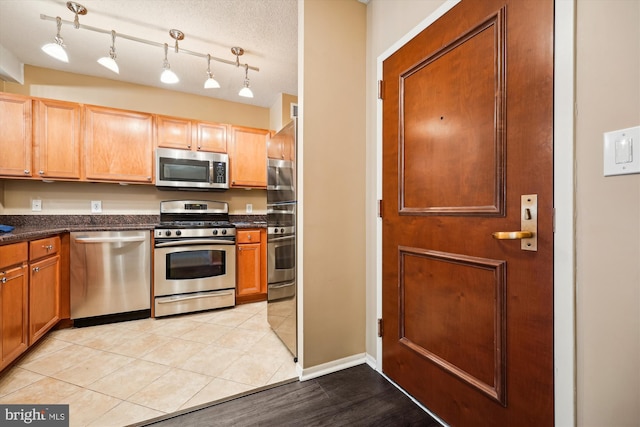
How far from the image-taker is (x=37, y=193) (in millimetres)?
2824

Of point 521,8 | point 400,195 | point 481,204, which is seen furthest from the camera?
point 400,195

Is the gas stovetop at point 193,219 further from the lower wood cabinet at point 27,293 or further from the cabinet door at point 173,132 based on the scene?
the lower wood cabinet at point 27,293

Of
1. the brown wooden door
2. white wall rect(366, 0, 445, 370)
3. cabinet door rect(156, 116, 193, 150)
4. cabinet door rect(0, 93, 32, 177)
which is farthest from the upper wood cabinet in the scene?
the brown wooden door

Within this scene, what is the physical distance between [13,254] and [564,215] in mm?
2976

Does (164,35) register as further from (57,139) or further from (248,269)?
(248,269)

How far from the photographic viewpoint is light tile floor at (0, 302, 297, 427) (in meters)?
1.51

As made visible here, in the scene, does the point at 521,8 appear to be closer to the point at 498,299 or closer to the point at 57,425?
the point at 498,299

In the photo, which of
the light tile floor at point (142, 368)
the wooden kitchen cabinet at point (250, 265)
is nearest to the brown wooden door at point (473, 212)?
the light tile floor at point (142, 368)

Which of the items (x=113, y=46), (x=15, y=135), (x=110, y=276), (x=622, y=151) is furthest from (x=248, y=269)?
(x=622, y=151)

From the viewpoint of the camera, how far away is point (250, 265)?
3.22m

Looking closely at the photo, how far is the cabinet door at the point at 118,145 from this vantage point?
278 centimetres

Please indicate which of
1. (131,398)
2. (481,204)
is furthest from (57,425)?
(481,204)

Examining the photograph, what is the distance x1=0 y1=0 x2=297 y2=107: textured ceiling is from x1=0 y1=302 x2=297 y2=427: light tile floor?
8.70ft

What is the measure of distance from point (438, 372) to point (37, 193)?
403cm
